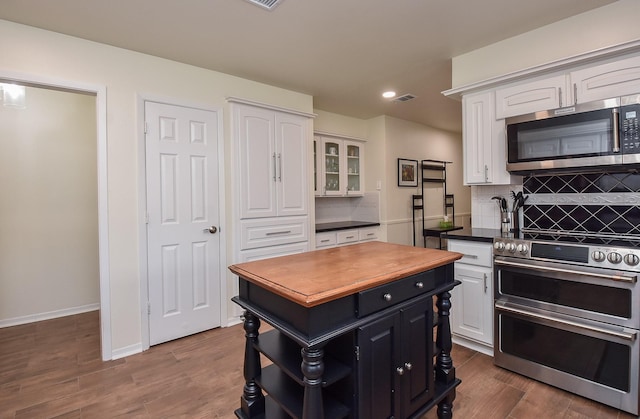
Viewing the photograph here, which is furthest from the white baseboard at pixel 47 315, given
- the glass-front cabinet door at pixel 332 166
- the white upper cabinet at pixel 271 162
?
the glass-front cabinet door at pixel 332 166

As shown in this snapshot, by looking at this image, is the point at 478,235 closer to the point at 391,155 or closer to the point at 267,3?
the point at 267,3

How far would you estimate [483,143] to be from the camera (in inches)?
104

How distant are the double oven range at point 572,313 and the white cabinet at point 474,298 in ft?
0.34

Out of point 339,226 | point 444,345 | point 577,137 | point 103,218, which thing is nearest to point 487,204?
point 577,137

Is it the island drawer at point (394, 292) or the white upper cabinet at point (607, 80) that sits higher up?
the white upper cabinet at point (607, 80)

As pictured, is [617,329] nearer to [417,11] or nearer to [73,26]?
[417,11]

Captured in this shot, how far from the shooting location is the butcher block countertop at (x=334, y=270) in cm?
119

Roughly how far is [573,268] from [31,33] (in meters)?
4.03

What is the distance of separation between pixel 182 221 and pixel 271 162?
3.65 ft

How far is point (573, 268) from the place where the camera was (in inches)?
75.7

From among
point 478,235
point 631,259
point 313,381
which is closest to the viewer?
point 313,381

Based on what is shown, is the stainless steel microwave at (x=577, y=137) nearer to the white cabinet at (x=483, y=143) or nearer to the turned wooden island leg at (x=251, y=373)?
the white cabinet at (x=483, y=143)

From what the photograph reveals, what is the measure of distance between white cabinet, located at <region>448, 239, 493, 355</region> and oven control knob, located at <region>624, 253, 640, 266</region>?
74 cm

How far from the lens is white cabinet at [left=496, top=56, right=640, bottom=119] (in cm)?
196
